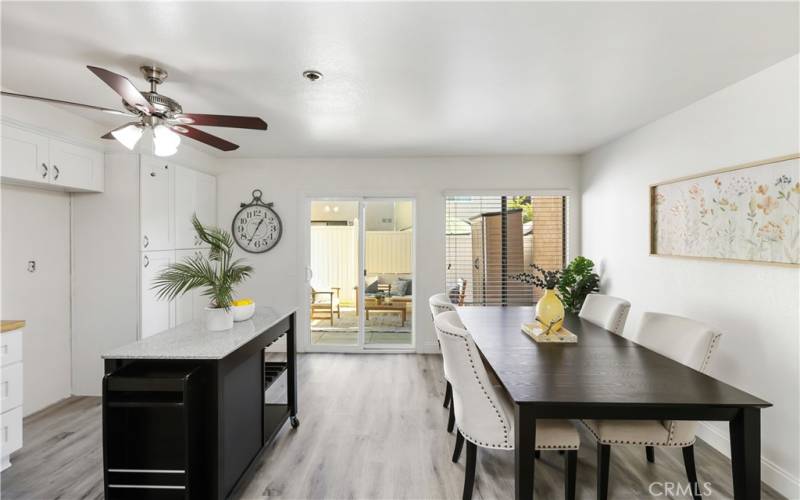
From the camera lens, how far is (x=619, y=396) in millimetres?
1531

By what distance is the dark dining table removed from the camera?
1.46 meters

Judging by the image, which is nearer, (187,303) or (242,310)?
(242,310)

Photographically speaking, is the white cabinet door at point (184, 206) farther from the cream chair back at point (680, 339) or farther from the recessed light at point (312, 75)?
the cream chair back at point (680, 339)

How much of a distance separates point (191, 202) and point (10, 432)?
248 centimetres

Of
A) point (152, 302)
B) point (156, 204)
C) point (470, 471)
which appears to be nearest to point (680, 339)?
point (470, 471)

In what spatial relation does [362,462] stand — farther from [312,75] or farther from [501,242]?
[501,242]

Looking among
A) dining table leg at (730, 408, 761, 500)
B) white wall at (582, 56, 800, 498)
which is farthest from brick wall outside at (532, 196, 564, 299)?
dining table leg at (730, 408, 761, 500)

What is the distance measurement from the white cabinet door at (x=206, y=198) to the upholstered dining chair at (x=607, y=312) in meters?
4.05

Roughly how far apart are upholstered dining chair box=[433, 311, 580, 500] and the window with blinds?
2822mm

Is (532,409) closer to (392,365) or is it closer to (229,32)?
→ (229,32)

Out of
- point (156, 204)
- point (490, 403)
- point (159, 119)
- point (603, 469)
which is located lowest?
point (603, 469)

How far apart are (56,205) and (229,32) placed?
260 centimetres

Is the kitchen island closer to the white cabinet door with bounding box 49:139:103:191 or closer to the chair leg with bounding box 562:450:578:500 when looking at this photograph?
the chair leg with bounding box 562:450:578:500

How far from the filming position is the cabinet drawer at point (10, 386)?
218 centimetres
